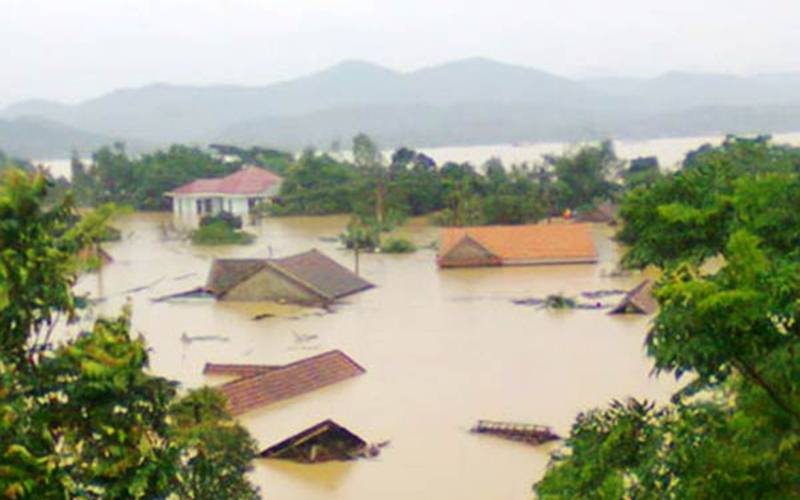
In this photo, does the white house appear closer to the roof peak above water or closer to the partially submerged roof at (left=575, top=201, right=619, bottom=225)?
the roof peak above water

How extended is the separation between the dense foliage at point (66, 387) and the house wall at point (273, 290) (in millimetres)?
12254

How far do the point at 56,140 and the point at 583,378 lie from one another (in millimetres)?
109545

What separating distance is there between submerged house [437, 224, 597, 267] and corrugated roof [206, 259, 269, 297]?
14.5ft

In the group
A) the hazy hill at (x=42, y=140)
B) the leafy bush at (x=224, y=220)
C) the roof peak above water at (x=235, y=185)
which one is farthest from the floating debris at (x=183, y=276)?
the hazy hill at (x=42, y=140)

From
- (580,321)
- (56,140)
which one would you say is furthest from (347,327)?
(56,140)

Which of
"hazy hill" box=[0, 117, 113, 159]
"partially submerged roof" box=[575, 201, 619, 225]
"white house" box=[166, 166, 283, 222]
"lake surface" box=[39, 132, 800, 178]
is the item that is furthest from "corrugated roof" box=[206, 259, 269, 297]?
"hazy hill" box=[0, 117, 113, 159]

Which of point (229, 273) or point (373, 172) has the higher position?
point (373, 172)

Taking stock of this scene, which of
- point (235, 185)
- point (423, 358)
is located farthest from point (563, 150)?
point (423, 358)

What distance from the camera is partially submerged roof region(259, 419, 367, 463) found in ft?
33.1

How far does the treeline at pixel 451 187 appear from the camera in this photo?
2893cm

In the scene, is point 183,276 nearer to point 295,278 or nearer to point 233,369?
point 295,278

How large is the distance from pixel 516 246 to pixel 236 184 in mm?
15182

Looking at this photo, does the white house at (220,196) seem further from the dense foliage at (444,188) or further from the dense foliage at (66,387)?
the dense foliage at (66,387)

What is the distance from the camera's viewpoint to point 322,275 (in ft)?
62.4
